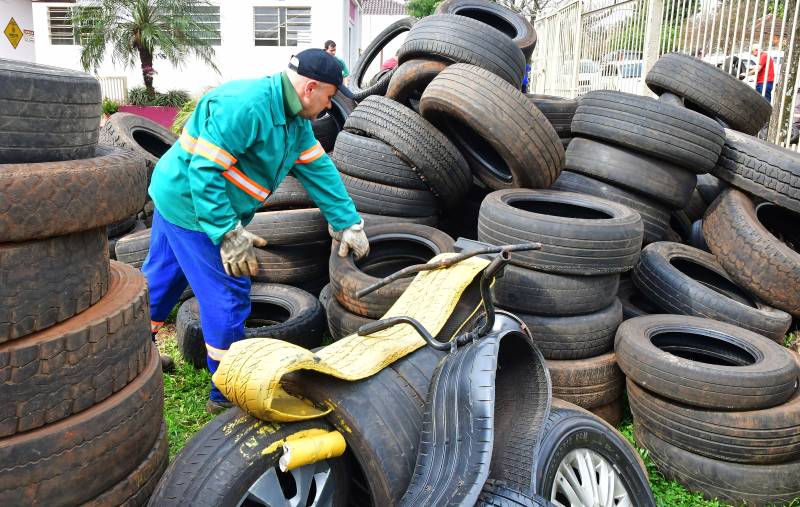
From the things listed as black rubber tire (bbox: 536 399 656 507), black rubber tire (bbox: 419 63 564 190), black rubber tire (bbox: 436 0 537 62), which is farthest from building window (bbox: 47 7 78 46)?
black rubber tire (bbox: 536 399 656 507)

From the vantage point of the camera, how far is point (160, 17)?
63.1 ft

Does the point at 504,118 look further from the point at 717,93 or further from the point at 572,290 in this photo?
the point at 717,93

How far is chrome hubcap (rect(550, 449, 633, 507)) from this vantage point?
7.08ft

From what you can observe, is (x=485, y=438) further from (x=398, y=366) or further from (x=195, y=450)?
(x=195, y=450)

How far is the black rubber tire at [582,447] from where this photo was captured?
2.08m

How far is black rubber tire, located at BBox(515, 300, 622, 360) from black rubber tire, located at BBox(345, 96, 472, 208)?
5.24 feet

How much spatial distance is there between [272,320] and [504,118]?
2.31 metres

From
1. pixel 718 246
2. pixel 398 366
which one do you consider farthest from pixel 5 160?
pixel 718 246

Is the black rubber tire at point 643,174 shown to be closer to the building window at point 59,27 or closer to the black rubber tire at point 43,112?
the black rubber tire at point 43,112

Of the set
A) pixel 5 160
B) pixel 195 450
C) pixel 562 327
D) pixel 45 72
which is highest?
pixel 45 72

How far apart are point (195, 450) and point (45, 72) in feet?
4.44

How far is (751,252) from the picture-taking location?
425 centimetres

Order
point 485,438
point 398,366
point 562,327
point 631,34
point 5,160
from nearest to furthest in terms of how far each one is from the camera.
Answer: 1. point 485,438
2. point 5,160
3. point 398,366
4. point 562,327
5. point 631,34

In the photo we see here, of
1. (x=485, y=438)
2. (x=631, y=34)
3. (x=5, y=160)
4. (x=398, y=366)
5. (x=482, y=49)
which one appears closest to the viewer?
(x=485, y=438)
